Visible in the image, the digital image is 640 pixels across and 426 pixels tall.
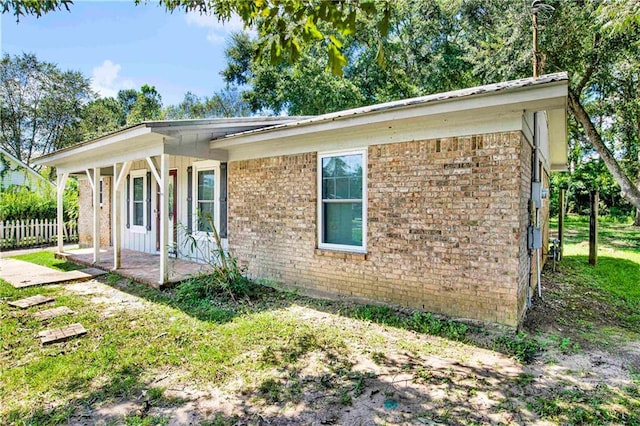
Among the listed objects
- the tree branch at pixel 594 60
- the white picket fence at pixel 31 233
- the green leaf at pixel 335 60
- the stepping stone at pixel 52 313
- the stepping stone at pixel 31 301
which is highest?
the tree branch at pixel 594 60

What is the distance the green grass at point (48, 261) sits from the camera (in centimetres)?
894

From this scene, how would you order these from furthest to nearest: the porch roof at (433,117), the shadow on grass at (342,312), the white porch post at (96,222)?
1. the white porch post at (96,222)
2. the shadow on grass at (342,312)
3. the porch roof at (433,117)

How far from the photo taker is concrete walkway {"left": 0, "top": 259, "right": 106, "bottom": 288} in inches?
288

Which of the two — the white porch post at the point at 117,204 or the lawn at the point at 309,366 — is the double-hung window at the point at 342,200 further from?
the white porch post at the point at 117,204

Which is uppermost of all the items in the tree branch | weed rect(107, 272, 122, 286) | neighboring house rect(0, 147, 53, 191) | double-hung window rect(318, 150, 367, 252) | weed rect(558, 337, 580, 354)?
the tree branch

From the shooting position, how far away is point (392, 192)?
5270mm

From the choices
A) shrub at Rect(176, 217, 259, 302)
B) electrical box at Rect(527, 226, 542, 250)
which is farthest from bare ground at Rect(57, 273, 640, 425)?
shrub at Rect(176, 217, 259, 302)

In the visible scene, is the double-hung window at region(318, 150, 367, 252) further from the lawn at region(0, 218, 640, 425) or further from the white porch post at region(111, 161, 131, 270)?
the white porch post at region(111, 161, 131, 270)

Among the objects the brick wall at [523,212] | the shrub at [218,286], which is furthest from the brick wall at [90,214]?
the brick wall at [523,212]

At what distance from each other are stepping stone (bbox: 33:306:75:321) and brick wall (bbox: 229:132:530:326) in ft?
11.4

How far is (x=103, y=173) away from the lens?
1149cm

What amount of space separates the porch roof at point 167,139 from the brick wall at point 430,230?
1.37 m

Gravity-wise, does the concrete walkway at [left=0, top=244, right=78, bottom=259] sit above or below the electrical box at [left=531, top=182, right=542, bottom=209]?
below

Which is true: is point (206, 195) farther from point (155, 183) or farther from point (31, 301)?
point (31, 301)
